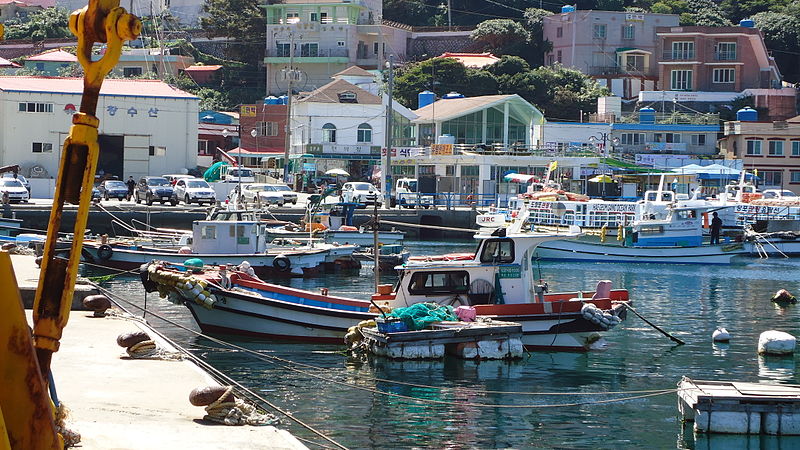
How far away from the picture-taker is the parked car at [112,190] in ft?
201

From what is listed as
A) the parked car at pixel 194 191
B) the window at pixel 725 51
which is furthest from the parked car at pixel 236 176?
the window at pixel 725 51

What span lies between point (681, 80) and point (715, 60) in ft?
10.5

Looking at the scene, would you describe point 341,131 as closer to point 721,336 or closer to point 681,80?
point 681,80

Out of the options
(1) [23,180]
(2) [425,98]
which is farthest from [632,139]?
(1) [23,180]

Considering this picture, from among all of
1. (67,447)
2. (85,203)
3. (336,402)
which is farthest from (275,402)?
(85,203)

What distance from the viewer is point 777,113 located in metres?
92.5

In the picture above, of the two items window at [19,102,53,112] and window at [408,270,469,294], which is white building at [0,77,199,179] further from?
window at [408,270,469,294]

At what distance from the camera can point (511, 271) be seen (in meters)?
25.7

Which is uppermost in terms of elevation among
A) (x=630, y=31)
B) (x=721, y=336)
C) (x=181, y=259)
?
(x=630, y=31)

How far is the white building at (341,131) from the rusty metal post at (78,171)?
7197 centimetres

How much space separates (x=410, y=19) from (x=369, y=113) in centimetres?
4106

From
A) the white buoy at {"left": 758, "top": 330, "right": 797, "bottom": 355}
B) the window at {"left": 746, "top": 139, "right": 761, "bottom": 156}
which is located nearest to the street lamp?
the window at {"left": 746, "top": 139, "right": 761, "bottom": 156}

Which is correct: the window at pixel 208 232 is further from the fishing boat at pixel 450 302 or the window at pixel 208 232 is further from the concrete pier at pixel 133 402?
the concrete pier at pixel 133 402

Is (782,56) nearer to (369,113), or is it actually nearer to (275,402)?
(369,113)
